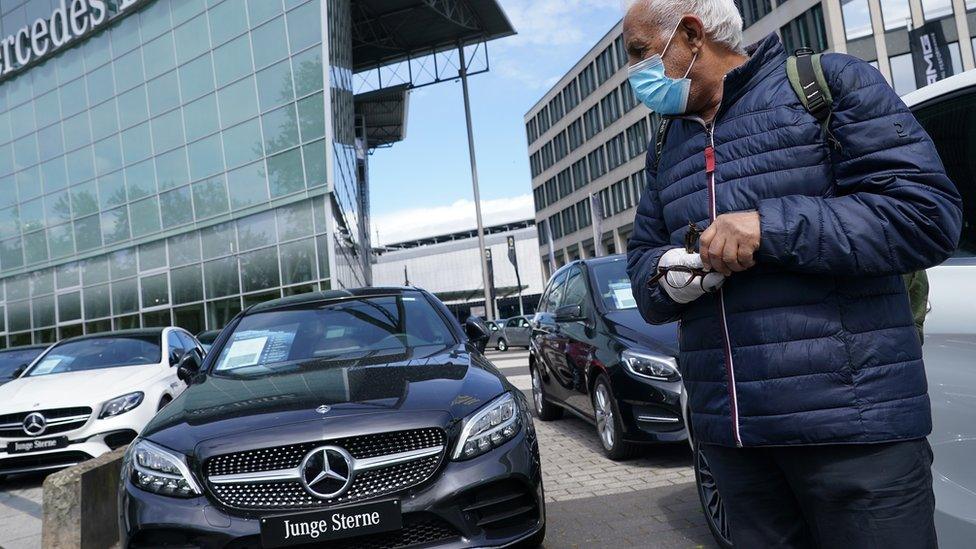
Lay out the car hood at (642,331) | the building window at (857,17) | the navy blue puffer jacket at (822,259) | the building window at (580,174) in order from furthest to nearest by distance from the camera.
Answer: the building window at (580,174), the building window at (857,17), the car hood at (642,331), the navy blue puffer jacket at (822,259)

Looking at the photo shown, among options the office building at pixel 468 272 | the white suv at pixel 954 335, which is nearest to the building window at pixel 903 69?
the white suv at pixel 954 335

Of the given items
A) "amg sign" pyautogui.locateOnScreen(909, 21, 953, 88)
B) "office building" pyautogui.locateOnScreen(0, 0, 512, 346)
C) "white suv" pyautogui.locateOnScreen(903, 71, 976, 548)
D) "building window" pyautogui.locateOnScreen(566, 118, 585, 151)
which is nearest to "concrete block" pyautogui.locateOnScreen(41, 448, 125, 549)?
"white suv" pyautogui.locateOnScreen(903, 71, 976, 548)

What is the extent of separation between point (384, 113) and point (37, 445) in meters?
40.8

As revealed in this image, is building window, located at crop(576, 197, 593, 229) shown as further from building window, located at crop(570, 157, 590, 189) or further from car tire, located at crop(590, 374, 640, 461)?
car tire, located at crop(590, 374, 640, 461)

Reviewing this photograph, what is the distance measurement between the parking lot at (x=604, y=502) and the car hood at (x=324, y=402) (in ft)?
3.64

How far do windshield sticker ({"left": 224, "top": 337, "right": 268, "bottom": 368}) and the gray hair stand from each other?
3512mm

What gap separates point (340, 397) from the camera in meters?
3.62

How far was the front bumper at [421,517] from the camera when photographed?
3.17 meters

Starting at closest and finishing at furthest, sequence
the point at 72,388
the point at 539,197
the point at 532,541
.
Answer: the point at 532,541 → the point at 72,388 → the point at 539,197

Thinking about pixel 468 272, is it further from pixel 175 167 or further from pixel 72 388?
pixel 72 388

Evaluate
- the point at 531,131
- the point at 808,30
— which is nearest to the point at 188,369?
the point at 808,30

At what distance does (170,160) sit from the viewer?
25547 millimetres

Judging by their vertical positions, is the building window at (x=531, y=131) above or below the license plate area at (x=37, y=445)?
above

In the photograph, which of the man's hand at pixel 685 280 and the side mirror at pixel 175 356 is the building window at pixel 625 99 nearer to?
the side mirror at pixel 175 356
